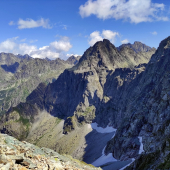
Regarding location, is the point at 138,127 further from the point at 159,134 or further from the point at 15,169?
the point at 15,169

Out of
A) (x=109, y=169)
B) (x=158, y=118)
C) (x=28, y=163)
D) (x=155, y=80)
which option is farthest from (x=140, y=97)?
(x=28, y=163)

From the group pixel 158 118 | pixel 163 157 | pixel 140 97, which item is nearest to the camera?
pixel 163 157

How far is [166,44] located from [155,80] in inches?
2282

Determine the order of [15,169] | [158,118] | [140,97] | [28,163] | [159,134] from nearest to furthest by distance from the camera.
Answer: [15,169], [28,163], [159,134], [158,118], [140,97]

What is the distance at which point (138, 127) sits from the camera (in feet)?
368

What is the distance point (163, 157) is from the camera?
4038 centimetres

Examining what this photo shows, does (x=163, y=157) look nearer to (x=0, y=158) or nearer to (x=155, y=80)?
(x=0, y=158)

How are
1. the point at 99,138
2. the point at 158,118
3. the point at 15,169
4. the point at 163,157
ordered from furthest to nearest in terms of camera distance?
the point at 99,138, the point at 158,118, the point at 163,157, the point at 15,169

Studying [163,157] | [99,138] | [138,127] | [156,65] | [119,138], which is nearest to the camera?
[163,157]

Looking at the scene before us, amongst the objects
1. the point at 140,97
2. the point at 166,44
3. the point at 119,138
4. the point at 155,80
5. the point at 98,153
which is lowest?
the point at 98,153

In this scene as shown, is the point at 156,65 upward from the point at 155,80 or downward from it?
upward

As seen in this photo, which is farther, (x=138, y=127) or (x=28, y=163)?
(x=138, y=127)

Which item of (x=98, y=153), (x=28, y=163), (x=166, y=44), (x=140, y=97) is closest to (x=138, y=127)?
(x=140, y=97)

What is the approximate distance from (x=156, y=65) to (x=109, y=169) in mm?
118088
